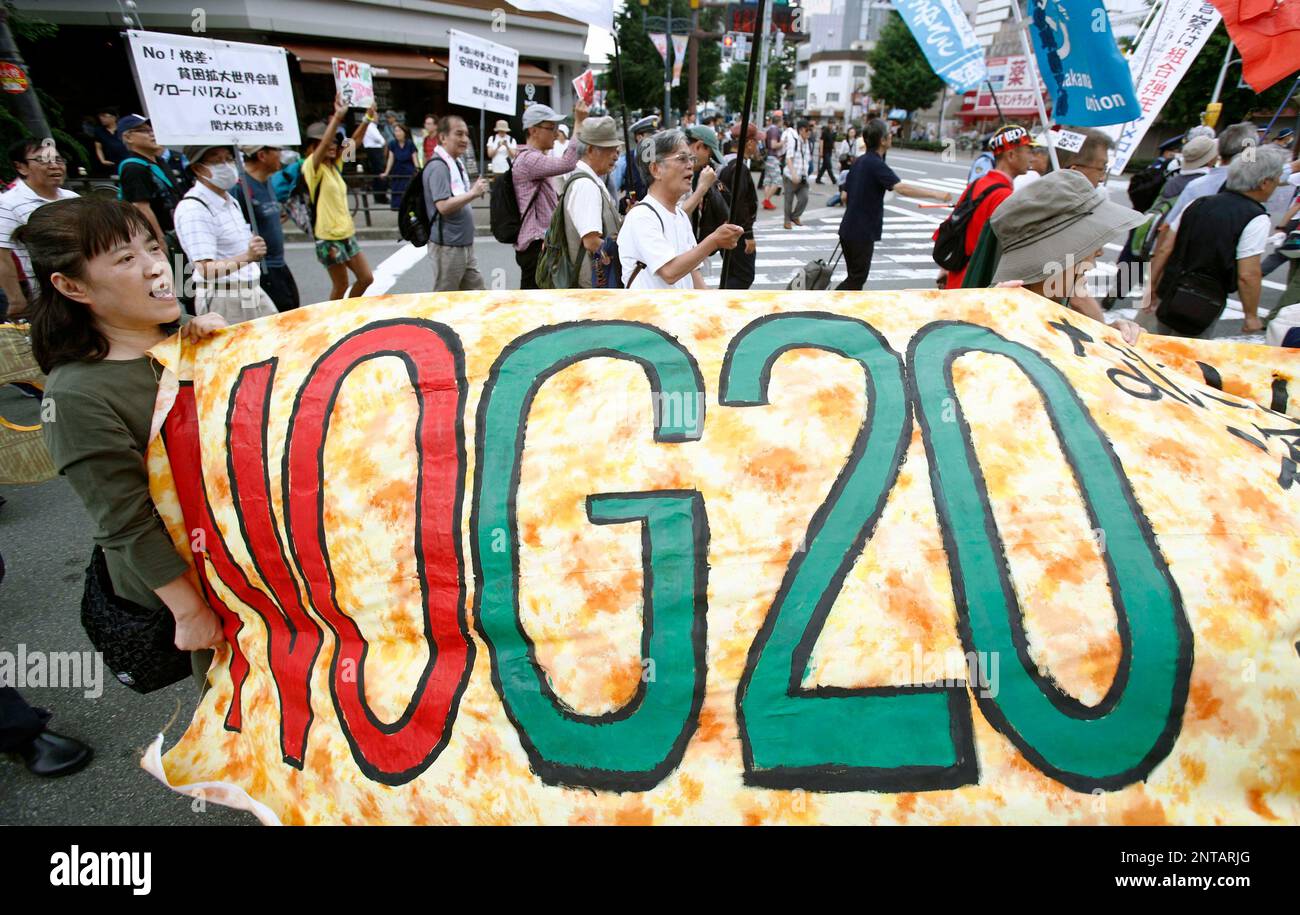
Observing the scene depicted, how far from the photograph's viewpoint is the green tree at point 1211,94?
26750 mm

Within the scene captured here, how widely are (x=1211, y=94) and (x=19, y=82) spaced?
3715cm

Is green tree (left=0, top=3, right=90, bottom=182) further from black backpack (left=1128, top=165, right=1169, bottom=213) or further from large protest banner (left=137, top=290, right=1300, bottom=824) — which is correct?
black backpack (left=1128, top=165, right=1169, bottom=213)

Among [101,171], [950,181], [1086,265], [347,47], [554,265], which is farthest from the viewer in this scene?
[950,181]

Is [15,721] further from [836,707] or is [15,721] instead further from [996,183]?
[996,183]

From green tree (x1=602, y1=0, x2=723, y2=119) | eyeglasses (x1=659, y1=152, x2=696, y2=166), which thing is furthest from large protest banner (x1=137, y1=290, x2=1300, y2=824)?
green tree (x1=602, y1=0, x2=723, y2=119)

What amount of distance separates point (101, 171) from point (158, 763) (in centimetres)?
1999

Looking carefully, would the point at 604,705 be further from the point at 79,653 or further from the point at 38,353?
the point at 79,653

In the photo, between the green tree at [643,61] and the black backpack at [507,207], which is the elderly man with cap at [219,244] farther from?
the green tree at [643,61]

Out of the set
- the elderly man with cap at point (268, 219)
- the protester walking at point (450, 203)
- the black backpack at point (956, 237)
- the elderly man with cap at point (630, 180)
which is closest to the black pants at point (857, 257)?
the black backpack at point (956, 237)

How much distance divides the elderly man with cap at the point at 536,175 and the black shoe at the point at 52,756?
3808mm

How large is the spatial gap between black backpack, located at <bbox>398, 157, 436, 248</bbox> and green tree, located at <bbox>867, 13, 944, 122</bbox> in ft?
189

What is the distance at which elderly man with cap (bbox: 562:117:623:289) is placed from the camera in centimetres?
432

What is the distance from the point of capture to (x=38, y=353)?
6.12 ft

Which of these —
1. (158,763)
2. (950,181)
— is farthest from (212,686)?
(950,181)
